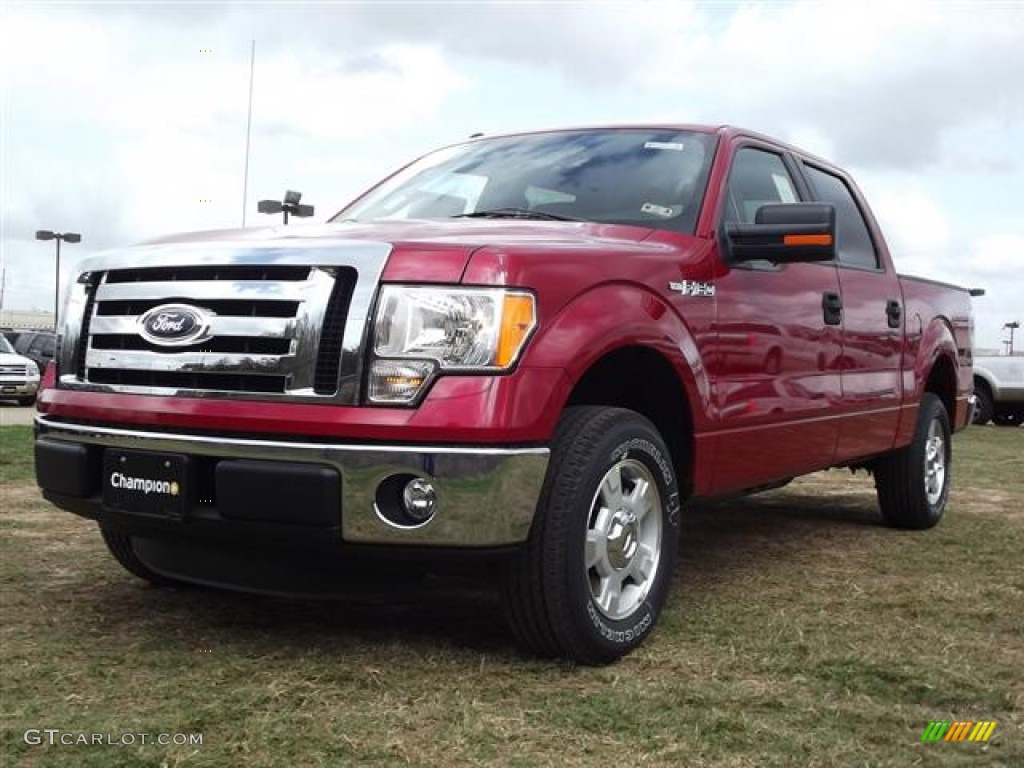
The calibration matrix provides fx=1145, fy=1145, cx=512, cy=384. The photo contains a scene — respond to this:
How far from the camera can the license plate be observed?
3.17 m

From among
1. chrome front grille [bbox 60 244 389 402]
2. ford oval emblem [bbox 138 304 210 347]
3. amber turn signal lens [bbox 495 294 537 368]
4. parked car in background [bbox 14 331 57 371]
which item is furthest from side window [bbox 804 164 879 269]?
parked car in background [bbox 14 331 57 371]

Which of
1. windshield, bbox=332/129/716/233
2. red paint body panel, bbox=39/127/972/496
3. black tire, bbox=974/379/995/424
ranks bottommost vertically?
black tire, bbox=974/379/995/424

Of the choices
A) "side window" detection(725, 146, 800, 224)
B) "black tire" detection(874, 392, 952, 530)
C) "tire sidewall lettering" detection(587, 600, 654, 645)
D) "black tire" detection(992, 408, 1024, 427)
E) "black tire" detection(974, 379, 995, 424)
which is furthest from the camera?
"black tire" detection(992, 408, 1024, 427)

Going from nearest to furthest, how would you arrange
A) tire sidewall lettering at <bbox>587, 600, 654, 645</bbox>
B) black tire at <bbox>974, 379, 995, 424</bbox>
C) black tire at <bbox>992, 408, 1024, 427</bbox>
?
tire sidewall lettering at <bbox>587, 600, 654, 645</bbox>
black tire at <bbox>974, 379, 995, 424</bbox>
black tire at <bbox>992, 408, 1024, 427</bbox>

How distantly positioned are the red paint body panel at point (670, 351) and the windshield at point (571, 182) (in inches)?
5.0

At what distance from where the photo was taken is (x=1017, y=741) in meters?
2.82

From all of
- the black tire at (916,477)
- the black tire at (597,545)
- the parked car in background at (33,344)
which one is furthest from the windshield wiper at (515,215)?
the parked car in background at (33,344)

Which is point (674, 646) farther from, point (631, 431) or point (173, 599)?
point (173, 599)

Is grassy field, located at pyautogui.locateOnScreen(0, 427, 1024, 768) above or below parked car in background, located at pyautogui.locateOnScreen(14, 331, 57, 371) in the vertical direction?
above

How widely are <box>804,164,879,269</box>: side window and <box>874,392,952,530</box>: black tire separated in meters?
1.11

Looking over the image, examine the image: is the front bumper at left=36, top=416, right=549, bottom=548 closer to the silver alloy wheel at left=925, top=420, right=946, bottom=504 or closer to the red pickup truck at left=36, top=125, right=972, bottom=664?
the red pickup truck at left=36, top=125, right=972, bottom=664

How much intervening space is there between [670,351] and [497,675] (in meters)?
1.18

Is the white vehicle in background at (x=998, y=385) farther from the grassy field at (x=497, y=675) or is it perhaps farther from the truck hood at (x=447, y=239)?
the truck hood at (x=447, y=239)
